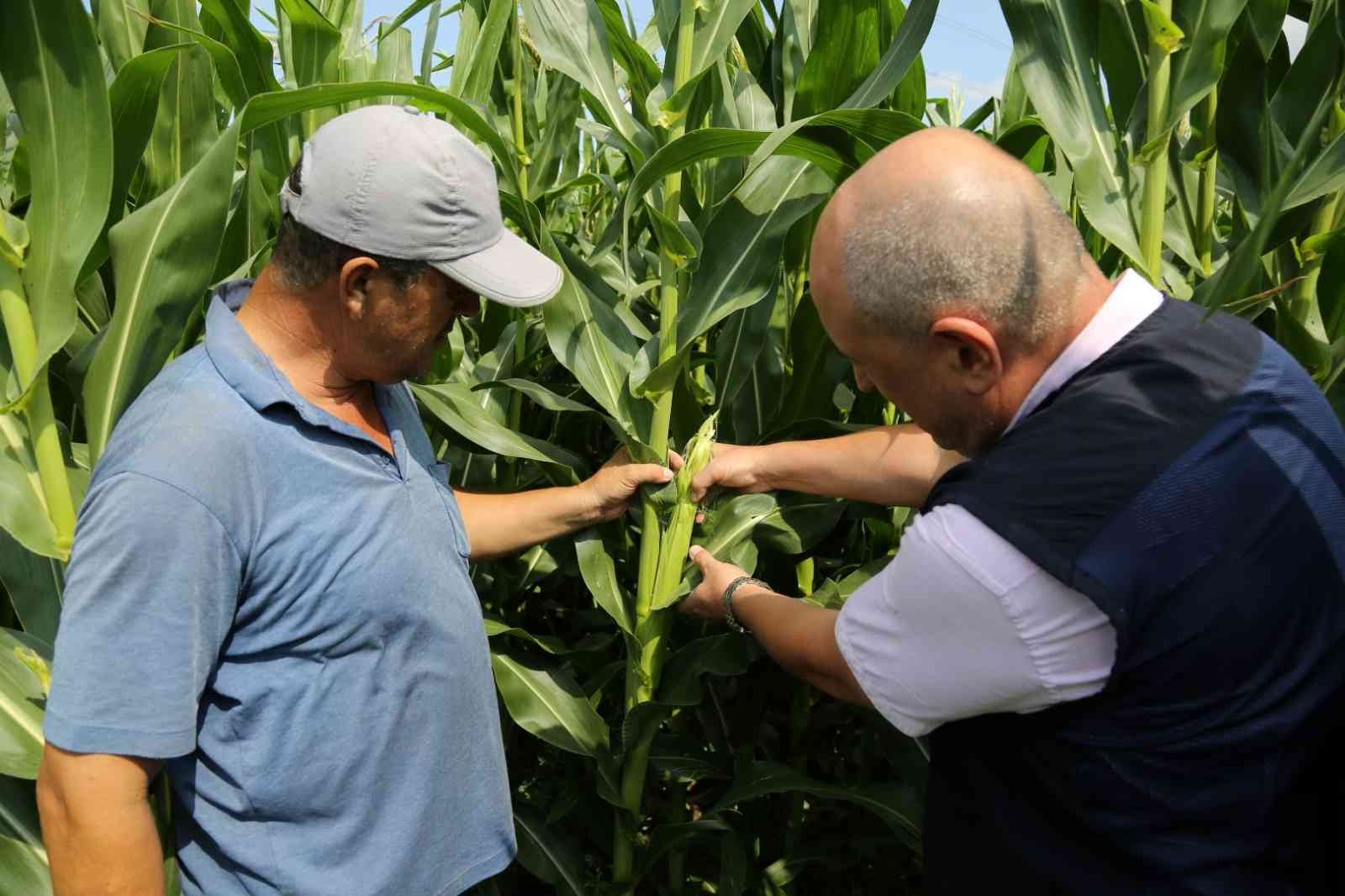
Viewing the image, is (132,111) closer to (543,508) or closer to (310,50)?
(310,50)

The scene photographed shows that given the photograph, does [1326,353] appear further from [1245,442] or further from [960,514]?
[960,514]

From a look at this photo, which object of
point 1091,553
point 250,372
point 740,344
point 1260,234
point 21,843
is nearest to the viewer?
point 1260,234

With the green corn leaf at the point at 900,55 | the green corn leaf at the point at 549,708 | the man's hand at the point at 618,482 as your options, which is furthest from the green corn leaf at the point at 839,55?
the green corn leaf at the point at 549,708

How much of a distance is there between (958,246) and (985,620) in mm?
507

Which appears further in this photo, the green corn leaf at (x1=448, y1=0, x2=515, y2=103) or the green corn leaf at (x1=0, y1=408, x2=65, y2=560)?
the green corn leaf at (x1=448, y1=0, x2=515, y2=103)

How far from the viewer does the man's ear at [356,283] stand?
5.88 feet

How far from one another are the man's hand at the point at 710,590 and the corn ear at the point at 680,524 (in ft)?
0.31

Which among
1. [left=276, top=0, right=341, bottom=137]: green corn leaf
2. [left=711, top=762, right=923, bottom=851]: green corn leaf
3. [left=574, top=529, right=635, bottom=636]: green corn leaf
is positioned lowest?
[left=711, top=762, right=923, bottom=851]: green corn leaf

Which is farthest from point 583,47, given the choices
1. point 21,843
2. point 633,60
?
point 21,843

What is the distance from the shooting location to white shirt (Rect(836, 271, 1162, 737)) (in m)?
1.56

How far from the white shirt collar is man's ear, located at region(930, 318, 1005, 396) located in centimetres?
6

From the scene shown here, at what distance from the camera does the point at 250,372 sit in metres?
1.75

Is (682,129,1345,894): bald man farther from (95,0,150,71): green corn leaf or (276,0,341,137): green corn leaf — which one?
(95,0,150,71): green corn leaf

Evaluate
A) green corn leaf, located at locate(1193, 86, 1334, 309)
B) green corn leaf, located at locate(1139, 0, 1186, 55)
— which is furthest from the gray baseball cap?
green corn leaf, located at locate(1139, 0, 1186, 55)
